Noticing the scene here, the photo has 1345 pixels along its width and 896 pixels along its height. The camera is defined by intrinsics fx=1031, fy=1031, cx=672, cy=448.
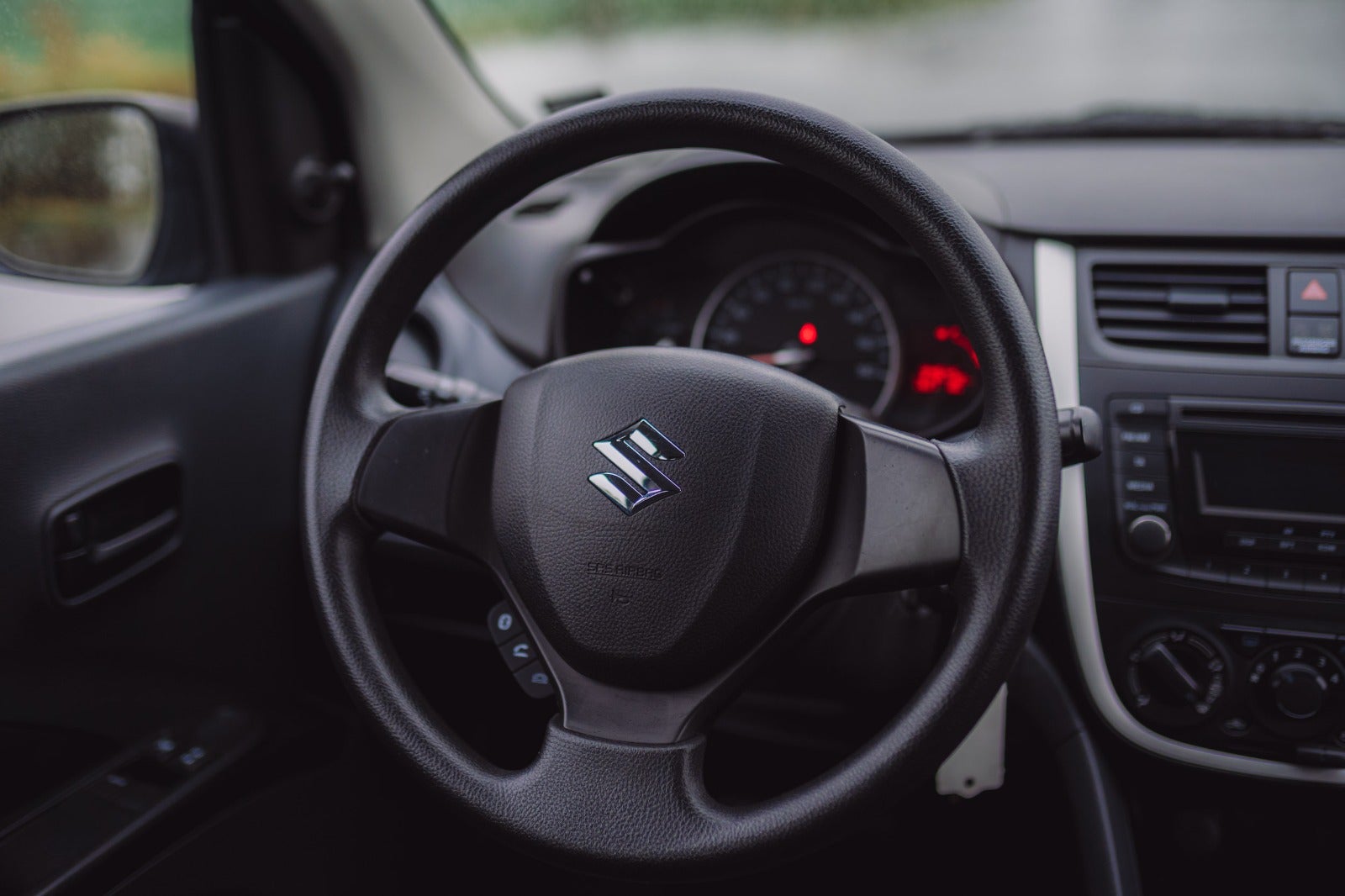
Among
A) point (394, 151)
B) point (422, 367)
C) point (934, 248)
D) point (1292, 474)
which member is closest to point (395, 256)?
point (934, 248)

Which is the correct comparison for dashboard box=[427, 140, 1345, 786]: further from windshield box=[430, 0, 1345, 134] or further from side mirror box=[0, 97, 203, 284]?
side mirror box=[0, 97, 203, 284]

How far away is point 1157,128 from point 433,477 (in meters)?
1.19

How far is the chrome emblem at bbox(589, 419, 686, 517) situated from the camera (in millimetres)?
884

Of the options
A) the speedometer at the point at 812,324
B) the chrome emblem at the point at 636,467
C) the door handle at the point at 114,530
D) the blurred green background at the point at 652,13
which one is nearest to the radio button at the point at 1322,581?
the speedometer at the point at 812,324

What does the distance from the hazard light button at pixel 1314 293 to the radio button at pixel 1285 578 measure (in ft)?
1.00

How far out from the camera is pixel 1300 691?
1173mm

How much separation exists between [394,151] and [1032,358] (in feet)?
4.04

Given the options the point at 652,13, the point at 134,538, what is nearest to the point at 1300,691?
the point at 134,538

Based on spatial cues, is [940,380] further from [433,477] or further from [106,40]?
[106,40]

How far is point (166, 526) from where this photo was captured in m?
1.31

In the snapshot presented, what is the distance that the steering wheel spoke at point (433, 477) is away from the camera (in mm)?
972

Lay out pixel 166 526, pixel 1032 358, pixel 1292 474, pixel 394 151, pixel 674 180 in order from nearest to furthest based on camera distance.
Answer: pixel 1032 358 < pixel 1292 474 < pixel 166 526 < pixel 674 180 < pixel 394 151

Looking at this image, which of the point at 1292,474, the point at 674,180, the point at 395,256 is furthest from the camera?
the point at 674,180

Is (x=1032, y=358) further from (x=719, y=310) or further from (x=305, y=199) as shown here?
(x=305, y=199)
